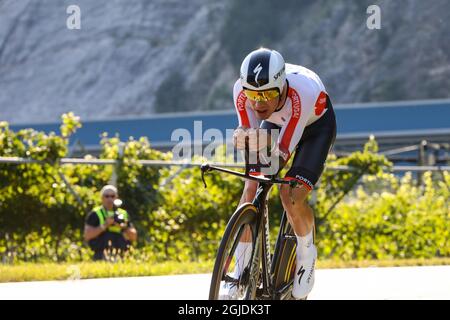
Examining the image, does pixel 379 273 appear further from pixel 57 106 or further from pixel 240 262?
pixel 57 106

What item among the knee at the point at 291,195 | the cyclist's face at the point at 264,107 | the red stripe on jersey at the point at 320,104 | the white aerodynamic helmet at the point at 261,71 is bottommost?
the knee at the point at 291,195

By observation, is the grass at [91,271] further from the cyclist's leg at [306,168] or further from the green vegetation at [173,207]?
the cyclist's leg at [306,168]

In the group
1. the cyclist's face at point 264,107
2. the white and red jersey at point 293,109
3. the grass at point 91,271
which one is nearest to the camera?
the cyclist's face at point 264,107

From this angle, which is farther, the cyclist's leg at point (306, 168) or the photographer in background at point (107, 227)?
the photographer in background at point (107, 227)

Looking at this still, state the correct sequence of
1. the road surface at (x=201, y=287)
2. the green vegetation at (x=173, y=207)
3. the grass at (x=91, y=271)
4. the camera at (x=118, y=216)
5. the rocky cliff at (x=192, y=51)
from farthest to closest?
1. the rocky cliff at (x=192, y=51)
2. the green vegetation at (x=173, y=207)
3. the camera at (x=118, y=216)
4. the grass at (x=91, y=271)
5. the road surface at (x=201, y=287)

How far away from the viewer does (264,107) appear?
4.80 meters

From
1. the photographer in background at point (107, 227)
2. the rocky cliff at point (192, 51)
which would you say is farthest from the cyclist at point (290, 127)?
the rocky cliff at point (192, 51)

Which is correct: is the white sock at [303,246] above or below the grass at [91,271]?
above

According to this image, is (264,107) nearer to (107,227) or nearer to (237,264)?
(237,264)

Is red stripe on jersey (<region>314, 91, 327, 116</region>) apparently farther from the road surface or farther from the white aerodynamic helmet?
the road surface

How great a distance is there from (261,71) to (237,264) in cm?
96

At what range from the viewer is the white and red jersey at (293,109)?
16.0 ft

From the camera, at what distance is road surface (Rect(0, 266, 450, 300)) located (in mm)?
5867

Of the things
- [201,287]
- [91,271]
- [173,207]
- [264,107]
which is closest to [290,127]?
[264,107]
